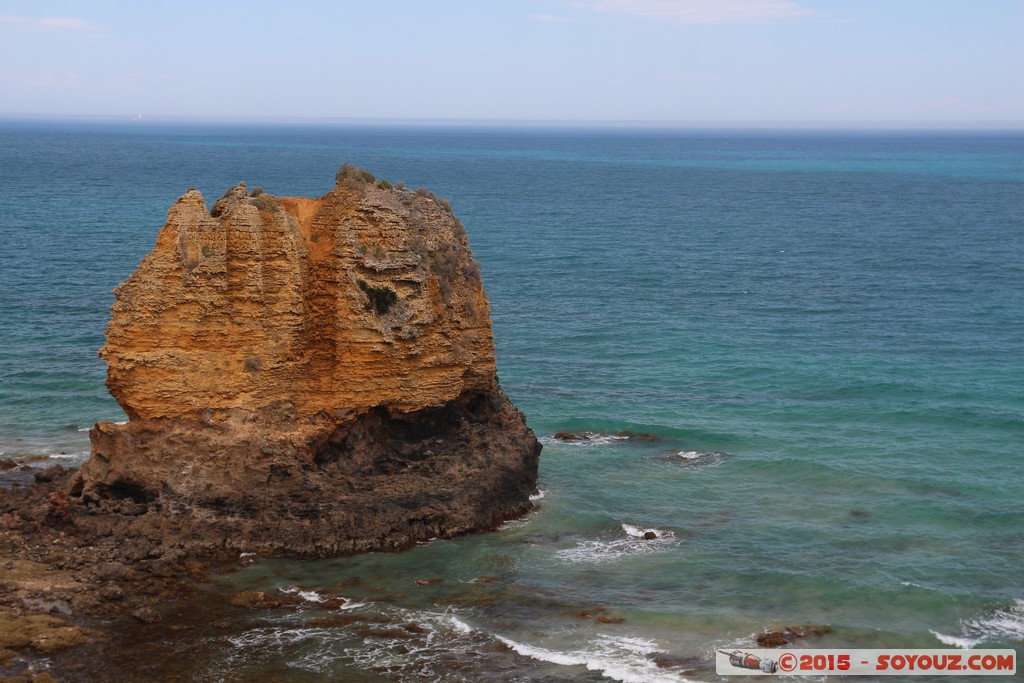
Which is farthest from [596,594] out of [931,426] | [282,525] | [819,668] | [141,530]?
[931,426]

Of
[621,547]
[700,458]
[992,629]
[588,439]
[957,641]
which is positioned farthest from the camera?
[588,439]

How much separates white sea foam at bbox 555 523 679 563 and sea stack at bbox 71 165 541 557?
10.1 ft

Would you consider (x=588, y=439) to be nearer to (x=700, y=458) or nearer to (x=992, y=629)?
(x=700, y=458)

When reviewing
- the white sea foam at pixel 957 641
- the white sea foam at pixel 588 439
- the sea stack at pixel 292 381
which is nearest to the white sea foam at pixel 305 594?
the sea stack at pixel 292 381

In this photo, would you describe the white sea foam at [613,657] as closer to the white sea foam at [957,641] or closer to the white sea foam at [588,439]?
the white sea foam at [957,641]

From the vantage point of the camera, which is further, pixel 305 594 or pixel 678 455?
pixel 678 455

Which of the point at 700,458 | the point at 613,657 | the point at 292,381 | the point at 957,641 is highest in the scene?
the point at 292,381

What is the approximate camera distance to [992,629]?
30.6 metres

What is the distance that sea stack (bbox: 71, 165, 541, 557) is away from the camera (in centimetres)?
3356

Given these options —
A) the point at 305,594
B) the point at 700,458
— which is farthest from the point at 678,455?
the point at 305,594

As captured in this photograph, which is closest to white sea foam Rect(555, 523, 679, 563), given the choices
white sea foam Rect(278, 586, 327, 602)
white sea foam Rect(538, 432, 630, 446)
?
white sea foam Rect(278, 586, 327, 602)

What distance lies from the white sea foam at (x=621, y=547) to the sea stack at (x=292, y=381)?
3086 millimetres

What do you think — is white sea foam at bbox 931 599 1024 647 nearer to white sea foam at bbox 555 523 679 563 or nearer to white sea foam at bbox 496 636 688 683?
white sea foam at bbox 496 636 688 683

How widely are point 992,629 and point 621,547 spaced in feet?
34.7
